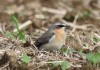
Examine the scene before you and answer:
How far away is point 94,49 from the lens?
35.3ft

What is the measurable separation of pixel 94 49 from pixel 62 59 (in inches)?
38.0

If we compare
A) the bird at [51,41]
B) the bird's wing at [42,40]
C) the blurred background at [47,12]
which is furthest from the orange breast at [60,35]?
the blurred background at [47,12]

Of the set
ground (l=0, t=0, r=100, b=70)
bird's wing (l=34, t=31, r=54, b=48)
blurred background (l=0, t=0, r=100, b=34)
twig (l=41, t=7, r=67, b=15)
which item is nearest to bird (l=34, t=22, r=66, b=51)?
bird's wing (l=34, t=31, r=54, b=48)

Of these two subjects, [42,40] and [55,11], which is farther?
[55,11]

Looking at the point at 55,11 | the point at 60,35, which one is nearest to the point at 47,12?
the point at 55,11

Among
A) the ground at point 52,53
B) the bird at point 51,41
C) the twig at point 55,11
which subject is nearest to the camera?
the ground at point 52,53

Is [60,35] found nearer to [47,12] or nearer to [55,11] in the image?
[55,11]

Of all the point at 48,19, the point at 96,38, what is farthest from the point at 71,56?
the point at 48,19

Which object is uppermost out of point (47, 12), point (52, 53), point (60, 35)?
point (60, 35)

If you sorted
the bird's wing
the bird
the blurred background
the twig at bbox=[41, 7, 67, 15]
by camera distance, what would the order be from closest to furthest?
the bird
the bird's wing
the blurred background
the twig at bbox=[41, 7, 67, 15]

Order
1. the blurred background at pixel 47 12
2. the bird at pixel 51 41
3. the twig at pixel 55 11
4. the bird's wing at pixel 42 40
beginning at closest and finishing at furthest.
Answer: the bird at pixel 51 41 < the bird's wing at pixel 42 40 < the blurred background at pixel 47 12 < the twig at pixel 55 11

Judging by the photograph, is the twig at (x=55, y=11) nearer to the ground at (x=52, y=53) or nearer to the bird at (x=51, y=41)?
the ground at (x=52, y=53)

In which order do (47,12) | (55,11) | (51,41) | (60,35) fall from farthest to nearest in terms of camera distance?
(47,12) → (55,11) → (60,35) → (51,41)

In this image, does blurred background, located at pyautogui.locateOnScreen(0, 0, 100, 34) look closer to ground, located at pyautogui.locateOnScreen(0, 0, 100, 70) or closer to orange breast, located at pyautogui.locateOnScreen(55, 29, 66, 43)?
ground, located at pyautogui.locateOnScreen(0, 0, 100, 70)
